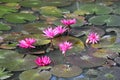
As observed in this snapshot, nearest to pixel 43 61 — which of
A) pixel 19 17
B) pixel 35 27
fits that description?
pixel 35 27

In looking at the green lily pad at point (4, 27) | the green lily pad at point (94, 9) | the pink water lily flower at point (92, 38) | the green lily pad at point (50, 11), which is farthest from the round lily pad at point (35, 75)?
the green lily pad at point (94, 9)

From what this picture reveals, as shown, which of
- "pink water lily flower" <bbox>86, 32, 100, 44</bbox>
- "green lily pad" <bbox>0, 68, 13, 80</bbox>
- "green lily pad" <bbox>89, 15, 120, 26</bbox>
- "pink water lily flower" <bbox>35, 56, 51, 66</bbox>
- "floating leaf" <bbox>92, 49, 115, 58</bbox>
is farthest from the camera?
"green lily pad" <bbox>89, 15, 120, 26</bbox>

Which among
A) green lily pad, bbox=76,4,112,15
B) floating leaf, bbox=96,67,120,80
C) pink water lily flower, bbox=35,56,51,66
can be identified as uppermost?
green lily pad, bbox=76,4,112,15

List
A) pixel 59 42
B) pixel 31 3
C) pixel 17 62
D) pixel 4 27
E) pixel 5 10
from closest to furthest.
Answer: pixel 17 62, pixel 59 42, pixel 4 27, pixel 5 10, pixel 31 3

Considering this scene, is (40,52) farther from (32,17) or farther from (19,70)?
(32,17)

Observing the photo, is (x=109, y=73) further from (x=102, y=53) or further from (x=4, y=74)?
(x=4, y=74)

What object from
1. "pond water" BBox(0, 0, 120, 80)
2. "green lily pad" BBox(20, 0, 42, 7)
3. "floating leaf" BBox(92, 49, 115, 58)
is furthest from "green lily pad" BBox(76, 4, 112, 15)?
"floating leaf" BBox(92, 49, 115, 58)

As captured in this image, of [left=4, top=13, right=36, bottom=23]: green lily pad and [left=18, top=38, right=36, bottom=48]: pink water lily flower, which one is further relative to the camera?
[left=4, top=13, right=36, bottom=23]: green lily pad

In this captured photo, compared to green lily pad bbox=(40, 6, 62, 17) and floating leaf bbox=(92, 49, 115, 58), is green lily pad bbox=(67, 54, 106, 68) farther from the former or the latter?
green lily pad bbox=(40, 6, 62, 17)

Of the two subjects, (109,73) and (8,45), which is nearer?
(109,73)
